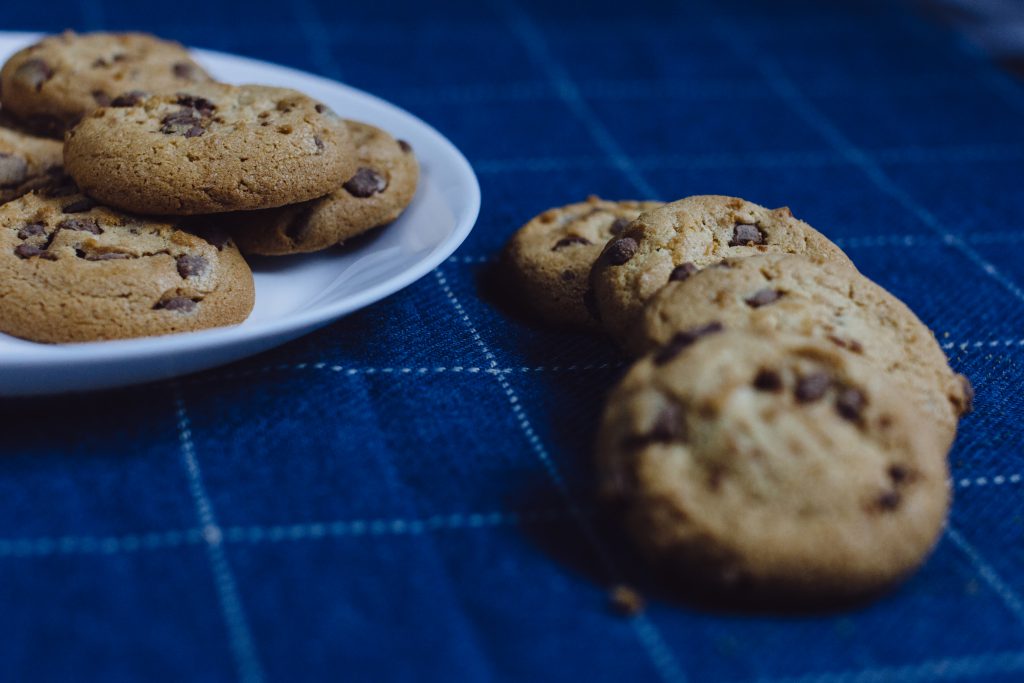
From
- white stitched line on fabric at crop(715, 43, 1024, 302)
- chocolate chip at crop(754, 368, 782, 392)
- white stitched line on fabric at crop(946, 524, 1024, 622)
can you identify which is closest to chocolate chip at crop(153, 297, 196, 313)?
chocolate chip at crop(754, 368, 782, 392)

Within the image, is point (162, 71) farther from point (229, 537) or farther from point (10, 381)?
point (229, 537)

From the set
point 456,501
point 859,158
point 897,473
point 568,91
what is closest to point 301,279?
point 456,501

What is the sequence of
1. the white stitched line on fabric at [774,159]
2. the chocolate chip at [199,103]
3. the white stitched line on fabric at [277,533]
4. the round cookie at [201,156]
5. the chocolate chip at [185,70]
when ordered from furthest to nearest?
the white stitched line on fabric at [774,159], the chocolate chip at [185,70], the chocolate chip at [199,103], the round cookie at [201,156], the white stitched line on fabric at [277,533]

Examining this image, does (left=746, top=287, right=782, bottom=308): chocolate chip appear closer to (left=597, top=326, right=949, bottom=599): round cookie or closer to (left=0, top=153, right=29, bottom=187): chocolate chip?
(left=597, top=326, right=949, bottom=599): round cookie

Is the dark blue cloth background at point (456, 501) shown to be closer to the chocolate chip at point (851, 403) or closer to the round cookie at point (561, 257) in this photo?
the round cookie at point (561, 257)

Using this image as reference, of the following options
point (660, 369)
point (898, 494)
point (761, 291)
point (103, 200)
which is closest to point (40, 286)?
point (103, 200)

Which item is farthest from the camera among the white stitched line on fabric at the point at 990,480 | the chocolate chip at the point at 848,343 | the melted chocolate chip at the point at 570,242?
the melted chocolate chip at the point at 570,242

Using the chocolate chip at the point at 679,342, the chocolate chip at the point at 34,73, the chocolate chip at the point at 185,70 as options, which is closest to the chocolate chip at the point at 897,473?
the chocolate chip at the point at 679,342
